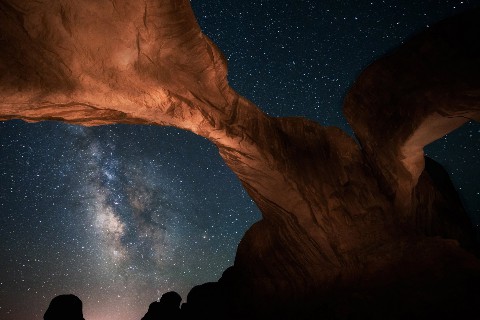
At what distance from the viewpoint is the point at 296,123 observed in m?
6.59

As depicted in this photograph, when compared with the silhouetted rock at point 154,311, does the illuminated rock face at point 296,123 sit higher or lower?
higher

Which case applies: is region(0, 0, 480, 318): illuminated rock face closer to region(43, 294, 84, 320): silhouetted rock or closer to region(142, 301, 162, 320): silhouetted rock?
region(142, 301, 162, 320): silhouetted rock

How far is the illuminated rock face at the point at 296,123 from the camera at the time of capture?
3229 mm

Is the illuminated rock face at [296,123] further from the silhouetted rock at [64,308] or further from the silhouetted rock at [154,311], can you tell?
the silhouetted rock at [64,308]

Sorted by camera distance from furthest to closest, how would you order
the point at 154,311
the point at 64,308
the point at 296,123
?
the point at 154,311, the point at 64,308, the point at 296,123

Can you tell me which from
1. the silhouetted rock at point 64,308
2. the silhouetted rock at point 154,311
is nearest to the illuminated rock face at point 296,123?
the silhouetted rock at point 154,311

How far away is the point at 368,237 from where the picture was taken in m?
5.86

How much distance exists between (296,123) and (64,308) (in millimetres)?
10386

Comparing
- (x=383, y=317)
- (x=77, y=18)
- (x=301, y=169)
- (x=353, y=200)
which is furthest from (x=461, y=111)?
(x=77, y=18)

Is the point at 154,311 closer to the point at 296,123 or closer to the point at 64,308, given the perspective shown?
the point at 64,308

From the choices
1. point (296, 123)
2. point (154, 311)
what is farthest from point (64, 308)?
point (296, 123)

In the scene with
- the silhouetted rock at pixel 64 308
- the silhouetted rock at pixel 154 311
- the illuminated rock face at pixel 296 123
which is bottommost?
the silhouetted rock at pixel 64 308

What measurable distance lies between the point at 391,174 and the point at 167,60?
476 cm

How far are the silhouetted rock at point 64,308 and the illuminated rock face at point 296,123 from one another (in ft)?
21.9
